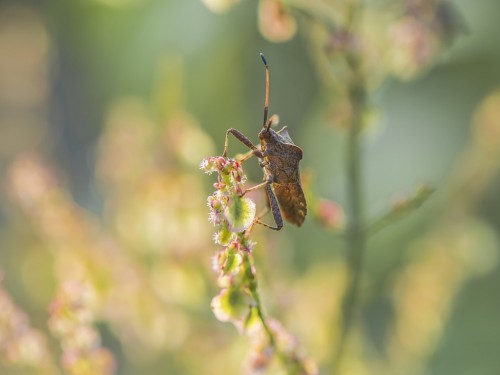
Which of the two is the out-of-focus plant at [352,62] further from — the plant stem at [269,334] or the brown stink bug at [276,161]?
the plant stem at [269,334]

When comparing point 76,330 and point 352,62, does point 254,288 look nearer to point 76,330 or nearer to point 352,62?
point 76,330

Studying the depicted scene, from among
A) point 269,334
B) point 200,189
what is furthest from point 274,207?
point 200,189

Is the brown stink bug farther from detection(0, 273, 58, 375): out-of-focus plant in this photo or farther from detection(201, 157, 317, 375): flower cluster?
detection(0, 273, 58, 375): out-of-focus plant

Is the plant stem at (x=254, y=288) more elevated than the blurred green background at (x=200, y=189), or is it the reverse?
the blurred green background at (x=200, y=189)

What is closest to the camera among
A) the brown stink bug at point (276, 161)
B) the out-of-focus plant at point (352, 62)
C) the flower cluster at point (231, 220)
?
the flower cluster at point (231, 220)

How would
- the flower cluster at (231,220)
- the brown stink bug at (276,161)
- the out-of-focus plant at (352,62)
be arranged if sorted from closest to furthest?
the flower cluster at (231,220), the brown stink bug at (276,161), the out-of-focus plant at (352,62)

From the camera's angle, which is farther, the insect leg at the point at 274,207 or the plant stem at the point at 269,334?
the insect leg at the point at 274,207

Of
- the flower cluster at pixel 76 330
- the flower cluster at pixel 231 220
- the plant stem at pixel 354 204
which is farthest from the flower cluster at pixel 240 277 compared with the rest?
the plant stem at pixel 354 204
